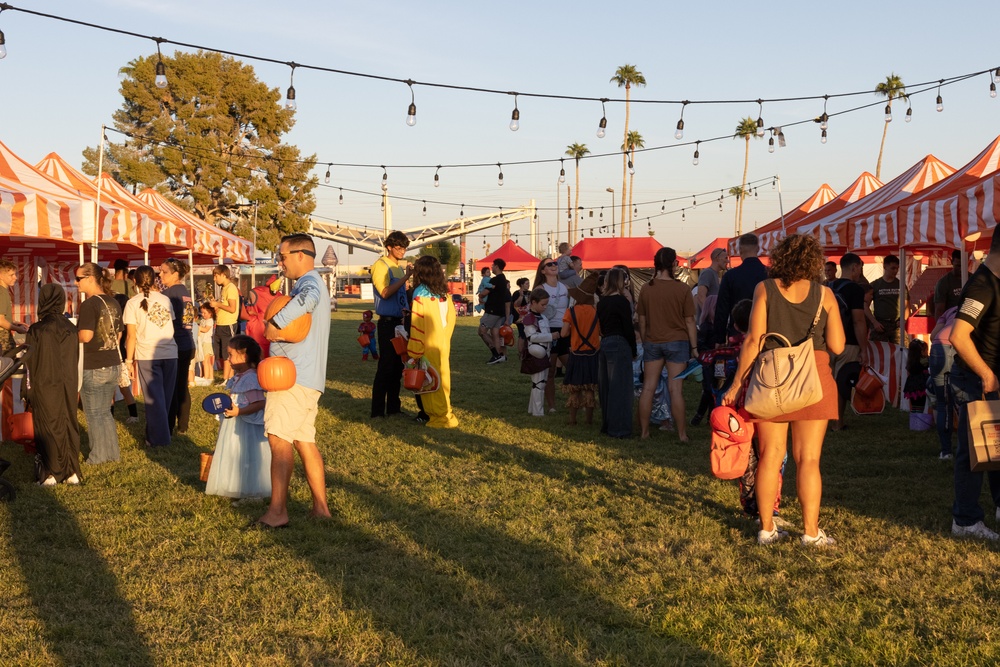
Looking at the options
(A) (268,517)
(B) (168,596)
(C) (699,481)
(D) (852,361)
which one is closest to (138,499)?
(A) (268,517)

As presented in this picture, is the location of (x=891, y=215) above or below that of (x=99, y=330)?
above

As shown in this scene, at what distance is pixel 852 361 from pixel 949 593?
5460mm

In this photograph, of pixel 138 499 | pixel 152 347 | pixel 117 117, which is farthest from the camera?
pixel 117 117

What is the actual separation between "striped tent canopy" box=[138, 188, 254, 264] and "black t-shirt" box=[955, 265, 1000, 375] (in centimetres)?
1101

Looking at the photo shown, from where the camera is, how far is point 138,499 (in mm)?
6527

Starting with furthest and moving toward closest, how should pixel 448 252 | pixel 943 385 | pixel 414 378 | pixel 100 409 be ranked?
pixel 448 252
pixel 414 378
pixel 100 409
pixel 943 385

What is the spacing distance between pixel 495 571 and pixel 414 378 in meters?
4.84

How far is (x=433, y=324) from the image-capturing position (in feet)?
32.0

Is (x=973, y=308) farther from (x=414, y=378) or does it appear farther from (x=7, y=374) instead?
(x=7, y=374)

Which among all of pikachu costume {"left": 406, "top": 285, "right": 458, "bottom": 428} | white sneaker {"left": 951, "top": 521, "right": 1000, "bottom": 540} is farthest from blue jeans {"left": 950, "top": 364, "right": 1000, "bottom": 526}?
pikachu costume {"left": 406, "top": 285, "right": 458, "bottom": 428}

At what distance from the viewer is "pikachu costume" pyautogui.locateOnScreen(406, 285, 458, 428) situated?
9719 mm

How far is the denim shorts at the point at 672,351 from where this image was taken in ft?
28.6

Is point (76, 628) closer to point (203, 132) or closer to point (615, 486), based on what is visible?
point (615, 486)

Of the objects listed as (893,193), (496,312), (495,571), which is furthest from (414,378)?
(496,312)
